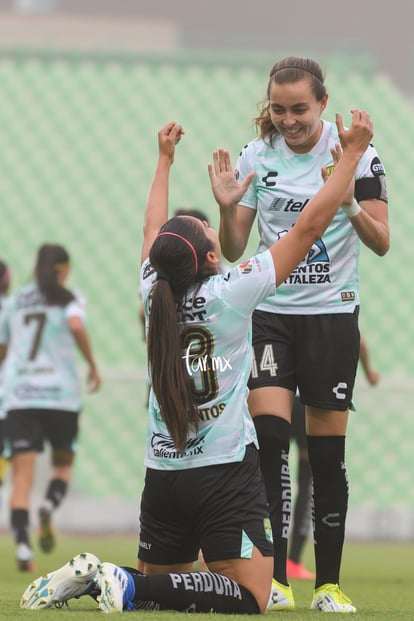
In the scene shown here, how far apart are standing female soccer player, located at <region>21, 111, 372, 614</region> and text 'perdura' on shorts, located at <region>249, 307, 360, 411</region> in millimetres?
504

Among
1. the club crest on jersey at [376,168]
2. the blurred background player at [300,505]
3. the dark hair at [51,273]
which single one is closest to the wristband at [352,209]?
the club crest on jersey at [376,168]

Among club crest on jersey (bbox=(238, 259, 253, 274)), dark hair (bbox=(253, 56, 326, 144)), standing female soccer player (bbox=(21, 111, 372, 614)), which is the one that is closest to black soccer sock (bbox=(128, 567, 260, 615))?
standing female soccer player (bbox=(21, 111, 372, 614))

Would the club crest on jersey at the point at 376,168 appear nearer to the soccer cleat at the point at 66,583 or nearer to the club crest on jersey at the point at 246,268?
the club crest on jersey at the point at 246,268

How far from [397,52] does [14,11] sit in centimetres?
948

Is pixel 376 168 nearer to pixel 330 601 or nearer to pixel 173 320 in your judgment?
pixel 173 320

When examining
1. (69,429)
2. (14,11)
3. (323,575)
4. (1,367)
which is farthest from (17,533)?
(14,11)

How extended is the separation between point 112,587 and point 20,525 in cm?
414

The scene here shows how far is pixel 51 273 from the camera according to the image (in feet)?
Result: 25.1

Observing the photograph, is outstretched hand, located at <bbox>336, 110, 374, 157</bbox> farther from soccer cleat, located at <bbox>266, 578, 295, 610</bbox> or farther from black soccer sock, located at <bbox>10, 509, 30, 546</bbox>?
black soccer sock, located at <bbox>10, 509, 30, 546</bbox>

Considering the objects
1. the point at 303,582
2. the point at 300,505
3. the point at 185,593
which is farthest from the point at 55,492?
the point at 185,593

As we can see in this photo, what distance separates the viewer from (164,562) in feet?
12.8

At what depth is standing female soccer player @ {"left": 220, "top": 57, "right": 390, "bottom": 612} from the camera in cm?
432

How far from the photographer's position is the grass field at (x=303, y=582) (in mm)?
3623

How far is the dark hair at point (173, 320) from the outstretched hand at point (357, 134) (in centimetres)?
53
